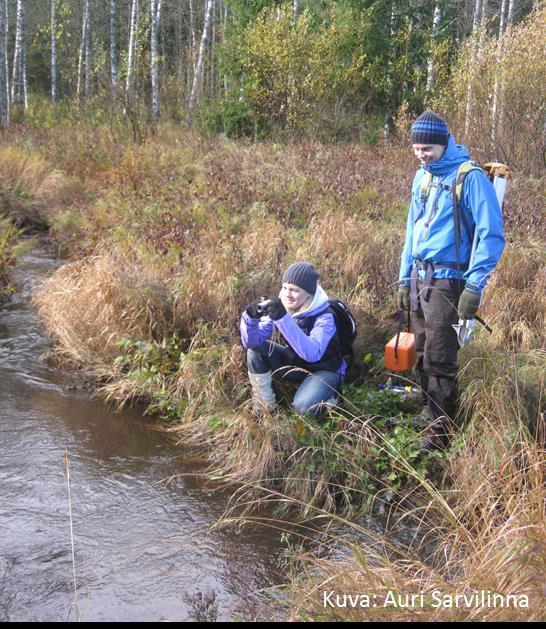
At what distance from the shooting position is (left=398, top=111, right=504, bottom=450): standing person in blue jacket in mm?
4145

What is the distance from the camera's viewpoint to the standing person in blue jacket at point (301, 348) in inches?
191

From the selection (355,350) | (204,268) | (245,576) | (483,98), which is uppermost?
(483,98)

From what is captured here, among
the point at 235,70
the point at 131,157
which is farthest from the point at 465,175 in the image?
the point at 235,70

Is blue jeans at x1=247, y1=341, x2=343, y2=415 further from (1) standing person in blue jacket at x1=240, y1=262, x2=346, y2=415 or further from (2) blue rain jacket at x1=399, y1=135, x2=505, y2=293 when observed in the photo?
(2) blue rain jacket at x1=399, y1=135, x2=505, y2=293

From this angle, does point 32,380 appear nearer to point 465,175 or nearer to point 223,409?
point 223,409

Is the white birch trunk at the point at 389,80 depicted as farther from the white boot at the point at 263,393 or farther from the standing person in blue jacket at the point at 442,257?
the white boot at the point at 263,393

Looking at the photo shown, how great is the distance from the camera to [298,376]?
5.16 metres

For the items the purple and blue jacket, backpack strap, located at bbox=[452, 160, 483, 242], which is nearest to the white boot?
the purple and blue jacket

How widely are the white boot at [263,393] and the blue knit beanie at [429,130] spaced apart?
78.7 inches

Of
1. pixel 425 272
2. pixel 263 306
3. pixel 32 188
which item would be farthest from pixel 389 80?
pixel 263 306

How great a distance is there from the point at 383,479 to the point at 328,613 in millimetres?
1867

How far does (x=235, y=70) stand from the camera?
16438mm

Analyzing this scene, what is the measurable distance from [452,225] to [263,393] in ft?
6.01

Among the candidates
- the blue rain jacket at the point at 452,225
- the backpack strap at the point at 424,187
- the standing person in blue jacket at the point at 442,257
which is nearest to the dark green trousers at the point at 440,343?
the standing person in blue jacket at the point at 442,257
